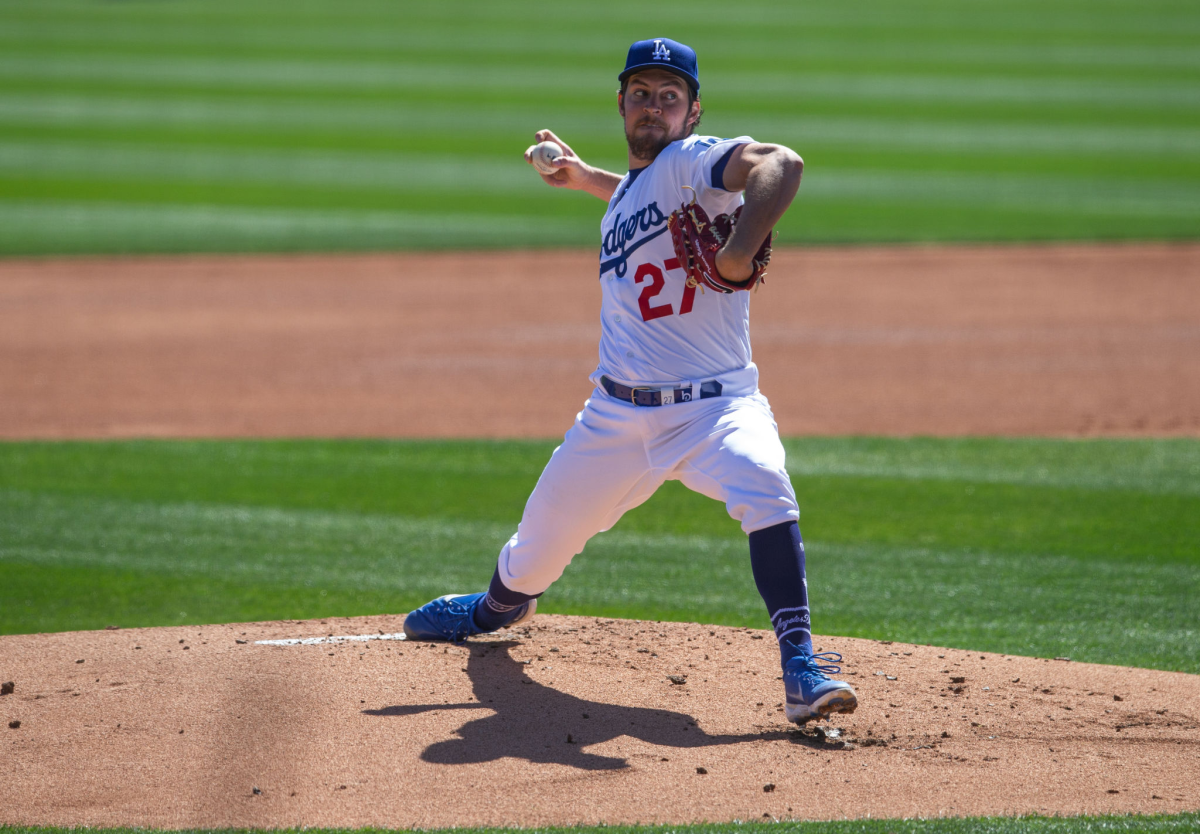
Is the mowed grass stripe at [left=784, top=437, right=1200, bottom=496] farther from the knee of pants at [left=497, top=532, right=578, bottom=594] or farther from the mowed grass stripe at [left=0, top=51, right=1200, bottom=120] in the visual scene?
the mowed grass stripe at [left=0, top=51, right=1200, bottom=120]

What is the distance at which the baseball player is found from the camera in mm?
3654

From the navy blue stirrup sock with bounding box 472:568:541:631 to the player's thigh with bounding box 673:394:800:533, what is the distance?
800 mm

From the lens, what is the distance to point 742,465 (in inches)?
145

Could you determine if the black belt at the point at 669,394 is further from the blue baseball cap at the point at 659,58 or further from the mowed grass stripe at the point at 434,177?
the mowed grass stripe at the point at 434,177

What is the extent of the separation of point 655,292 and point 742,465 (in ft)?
2.05

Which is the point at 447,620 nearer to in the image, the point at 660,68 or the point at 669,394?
the point at 669,394

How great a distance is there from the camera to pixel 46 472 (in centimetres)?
720

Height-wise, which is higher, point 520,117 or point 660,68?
point 520,117

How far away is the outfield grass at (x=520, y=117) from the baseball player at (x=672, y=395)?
1068 centimetres

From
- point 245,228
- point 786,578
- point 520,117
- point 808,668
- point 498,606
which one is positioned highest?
point 520,117

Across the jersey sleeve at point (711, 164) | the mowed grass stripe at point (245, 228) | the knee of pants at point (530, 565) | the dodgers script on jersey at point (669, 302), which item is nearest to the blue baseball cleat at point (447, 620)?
the knee of pants at point (530, 565)

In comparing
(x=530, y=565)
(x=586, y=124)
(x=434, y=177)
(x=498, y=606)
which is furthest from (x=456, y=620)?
(x=586, y=124)

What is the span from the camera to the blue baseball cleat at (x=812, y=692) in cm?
349

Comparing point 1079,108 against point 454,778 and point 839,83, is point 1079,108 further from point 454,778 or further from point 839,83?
point 454,778
